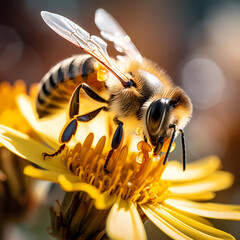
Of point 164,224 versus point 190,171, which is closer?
point 164,224

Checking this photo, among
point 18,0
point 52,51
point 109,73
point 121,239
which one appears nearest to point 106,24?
point 109,73

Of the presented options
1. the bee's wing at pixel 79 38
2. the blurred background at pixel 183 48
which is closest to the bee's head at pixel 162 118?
the bee's wing at pixel 79 38

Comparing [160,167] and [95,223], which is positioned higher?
[160,167]

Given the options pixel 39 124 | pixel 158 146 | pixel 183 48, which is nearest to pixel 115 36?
pixel 39 124

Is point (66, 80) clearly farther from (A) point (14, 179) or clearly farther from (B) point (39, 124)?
(A) point (14, 179)

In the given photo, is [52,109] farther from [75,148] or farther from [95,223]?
[95,223]

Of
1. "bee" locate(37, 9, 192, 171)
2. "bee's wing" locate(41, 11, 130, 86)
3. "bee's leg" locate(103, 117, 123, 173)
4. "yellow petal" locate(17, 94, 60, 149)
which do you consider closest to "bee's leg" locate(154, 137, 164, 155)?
"bee" locate(37, 9, 192, 171)
